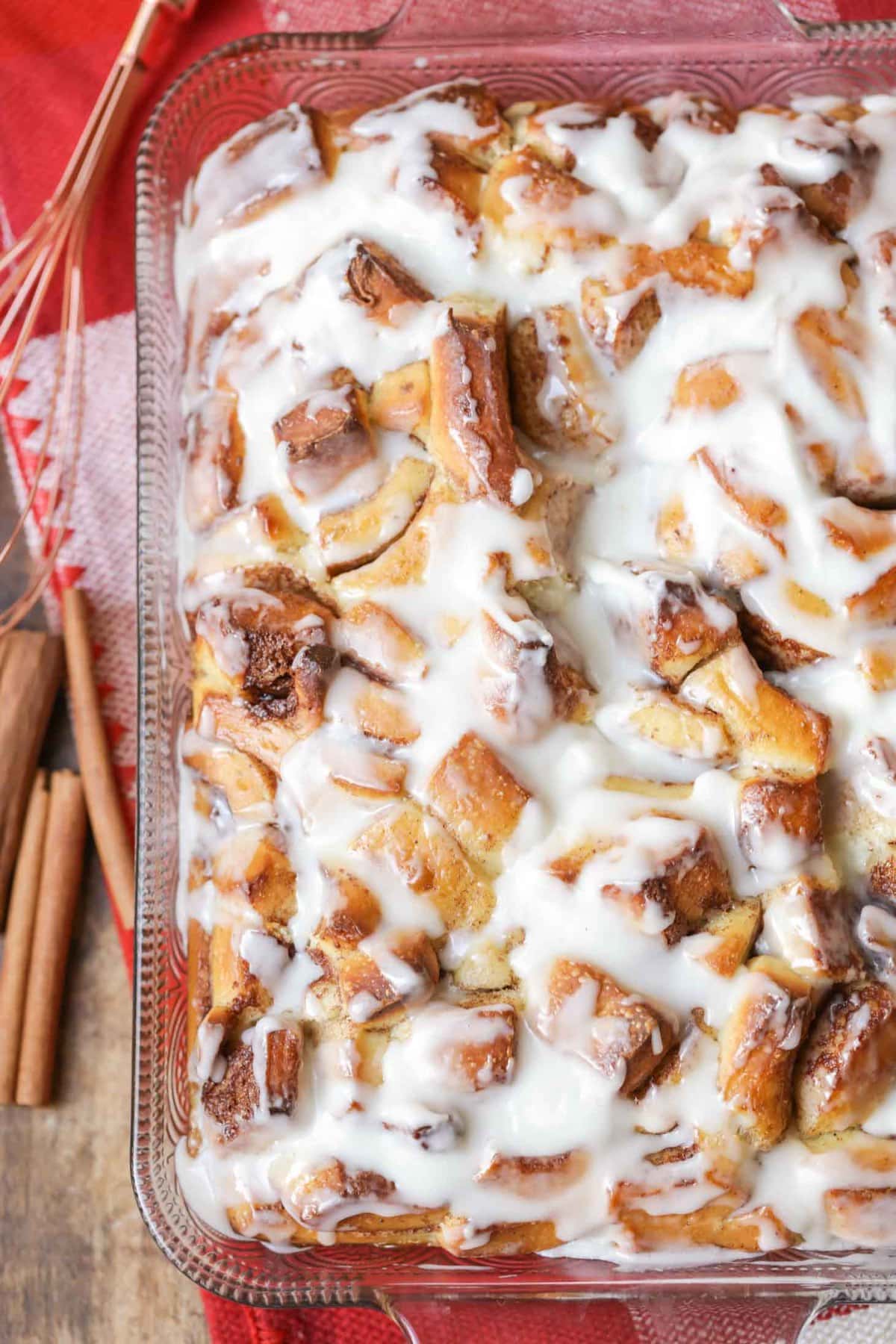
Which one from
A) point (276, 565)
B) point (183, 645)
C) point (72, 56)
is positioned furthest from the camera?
point (72, 56)

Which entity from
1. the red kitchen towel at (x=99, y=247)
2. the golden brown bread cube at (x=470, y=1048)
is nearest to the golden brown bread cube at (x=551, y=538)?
the golden brown bread cube at (x=470, y=1048)

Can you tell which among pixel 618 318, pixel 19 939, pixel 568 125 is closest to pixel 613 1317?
pixel 19 939

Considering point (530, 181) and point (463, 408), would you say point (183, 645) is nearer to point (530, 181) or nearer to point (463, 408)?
point (463, 408)

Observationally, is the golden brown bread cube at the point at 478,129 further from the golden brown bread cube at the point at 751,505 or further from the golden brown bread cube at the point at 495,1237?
the golden brown bread cube at the point at 495,1237

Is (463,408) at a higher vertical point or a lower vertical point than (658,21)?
lower

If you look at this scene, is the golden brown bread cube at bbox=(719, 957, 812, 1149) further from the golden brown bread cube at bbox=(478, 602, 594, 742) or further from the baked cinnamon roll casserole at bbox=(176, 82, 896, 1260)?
the golden brown bread cube at bbox=(478, 602, 594, 742)

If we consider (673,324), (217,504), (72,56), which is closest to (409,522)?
(217,504)
